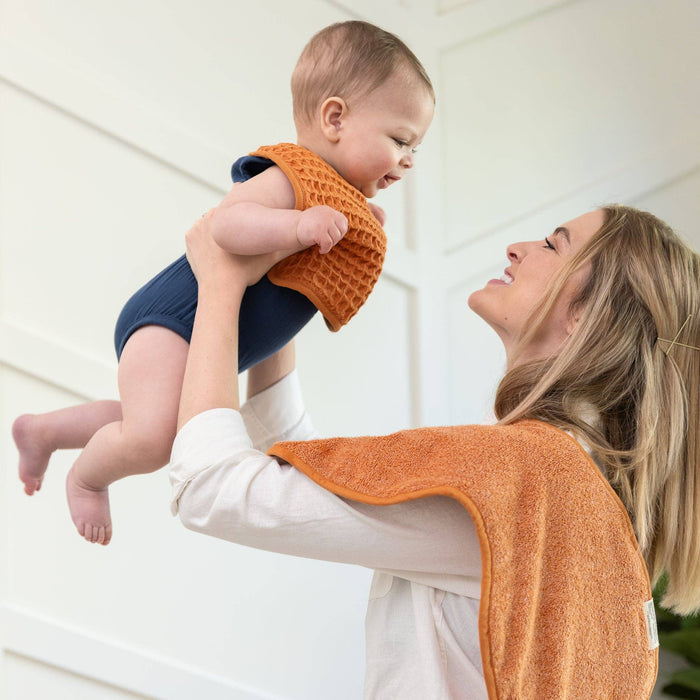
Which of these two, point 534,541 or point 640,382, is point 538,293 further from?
point 534,541

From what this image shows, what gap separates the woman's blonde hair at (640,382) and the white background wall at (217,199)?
1309mm

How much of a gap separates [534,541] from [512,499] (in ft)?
0.17

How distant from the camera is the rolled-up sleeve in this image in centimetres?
94

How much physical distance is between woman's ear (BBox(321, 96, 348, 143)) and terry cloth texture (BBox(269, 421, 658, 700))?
0.42 metres

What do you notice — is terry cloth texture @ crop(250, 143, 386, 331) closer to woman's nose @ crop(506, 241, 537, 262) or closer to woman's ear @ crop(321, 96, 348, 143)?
woman's ear @ crop(321, 96, 348, 143)

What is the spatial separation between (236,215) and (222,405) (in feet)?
0.75

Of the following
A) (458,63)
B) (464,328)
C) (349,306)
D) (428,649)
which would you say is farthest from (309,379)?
(428,649)

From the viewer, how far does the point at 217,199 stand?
7.64ft

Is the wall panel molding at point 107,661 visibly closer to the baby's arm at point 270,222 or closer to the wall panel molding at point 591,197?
the wall panel molding at point 591,197

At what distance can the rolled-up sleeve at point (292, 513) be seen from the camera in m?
0.94

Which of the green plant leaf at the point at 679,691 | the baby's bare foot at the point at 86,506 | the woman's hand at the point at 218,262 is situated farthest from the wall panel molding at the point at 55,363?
the green plant leaf at the point at 679,691

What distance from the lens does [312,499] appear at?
0.96 meters

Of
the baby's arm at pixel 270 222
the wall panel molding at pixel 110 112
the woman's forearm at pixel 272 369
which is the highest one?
the wall panel molding at pixel 110 112

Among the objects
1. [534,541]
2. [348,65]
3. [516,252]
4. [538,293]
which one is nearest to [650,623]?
[534,541]
